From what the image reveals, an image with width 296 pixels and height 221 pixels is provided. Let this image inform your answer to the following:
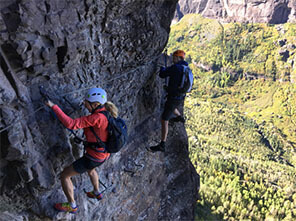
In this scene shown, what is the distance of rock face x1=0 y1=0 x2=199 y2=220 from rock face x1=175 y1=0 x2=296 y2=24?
165657 mm

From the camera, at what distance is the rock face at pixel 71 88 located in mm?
3572

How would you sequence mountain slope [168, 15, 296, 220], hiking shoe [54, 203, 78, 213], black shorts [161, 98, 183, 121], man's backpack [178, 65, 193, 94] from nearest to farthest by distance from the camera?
hiking shoe [54, 203, 78, 213]
man's backpack [178, 65, 193, 94]
black shorts [161, 98, 183, 121]
mountain slope [168, 15, 296, 220]

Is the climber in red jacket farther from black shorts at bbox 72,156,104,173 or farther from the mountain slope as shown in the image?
the mountain slope

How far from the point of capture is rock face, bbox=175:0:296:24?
143m

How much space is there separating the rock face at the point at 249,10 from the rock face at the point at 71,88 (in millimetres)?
165657

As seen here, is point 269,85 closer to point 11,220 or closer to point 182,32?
point 182,32

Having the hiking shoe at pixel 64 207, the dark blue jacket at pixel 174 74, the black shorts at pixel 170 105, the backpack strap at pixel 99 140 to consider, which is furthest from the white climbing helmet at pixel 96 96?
the black shorts at pixel 170 105

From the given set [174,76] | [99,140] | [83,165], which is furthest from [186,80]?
[83,165]

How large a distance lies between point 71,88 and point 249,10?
566 feet

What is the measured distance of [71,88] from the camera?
4.75 m

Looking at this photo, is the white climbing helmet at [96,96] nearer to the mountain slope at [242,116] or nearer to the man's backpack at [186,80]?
the man's backpack at [186,80]

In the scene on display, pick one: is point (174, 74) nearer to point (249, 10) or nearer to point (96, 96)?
point (96, 96)

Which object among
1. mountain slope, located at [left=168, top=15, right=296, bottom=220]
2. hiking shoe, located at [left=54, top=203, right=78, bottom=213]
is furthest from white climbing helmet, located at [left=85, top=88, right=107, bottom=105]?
mountain slope, located at [left=168, top=15, right=296, bottom=220]

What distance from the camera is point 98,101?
394cm
